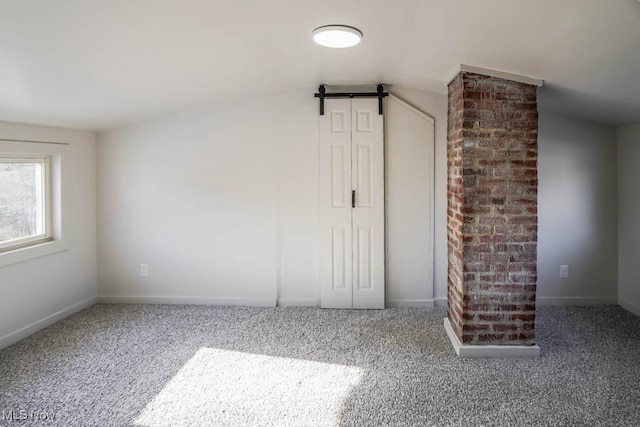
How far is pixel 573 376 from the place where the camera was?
2.82 meters

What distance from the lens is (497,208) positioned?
315cm

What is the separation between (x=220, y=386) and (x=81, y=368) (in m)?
1.05

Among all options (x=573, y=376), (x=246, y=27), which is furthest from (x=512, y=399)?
(x=246, y=27)

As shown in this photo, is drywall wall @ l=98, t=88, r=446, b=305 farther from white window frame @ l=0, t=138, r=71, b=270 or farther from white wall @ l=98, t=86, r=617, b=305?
white window frame @ l=0, t=138, r=71, b=270

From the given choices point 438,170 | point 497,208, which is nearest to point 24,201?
point 438,170

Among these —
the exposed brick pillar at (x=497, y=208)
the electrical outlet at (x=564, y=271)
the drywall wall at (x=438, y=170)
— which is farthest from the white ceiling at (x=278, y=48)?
the electrical outlet at (x=564, y=271)

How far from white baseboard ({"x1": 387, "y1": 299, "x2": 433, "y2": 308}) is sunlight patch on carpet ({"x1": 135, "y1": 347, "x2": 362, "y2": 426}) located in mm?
1474

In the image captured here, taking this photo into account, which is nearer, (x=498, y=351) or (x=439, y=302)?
(x=498, y=351)

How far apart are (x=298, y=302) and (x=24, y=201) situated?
269 centimetres

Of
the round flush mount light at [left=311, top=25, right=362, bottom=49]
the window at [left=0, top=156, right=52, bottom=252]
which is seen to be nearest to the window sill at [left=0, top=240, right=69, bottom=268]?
the window at [left=0, top=156, right=52, bottom=252]

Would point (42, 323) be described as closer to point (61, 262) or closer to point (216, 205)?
point (61, 262)

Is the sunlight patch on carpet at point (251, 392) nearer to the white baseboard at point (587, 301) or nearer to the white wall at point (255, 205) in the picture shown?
the white wall at point (255, 205)

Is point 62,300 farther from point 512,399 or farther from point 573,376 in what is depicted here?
point 573,376

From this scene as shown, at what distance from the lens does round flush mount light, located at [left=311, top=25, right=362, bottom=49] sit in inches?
100
